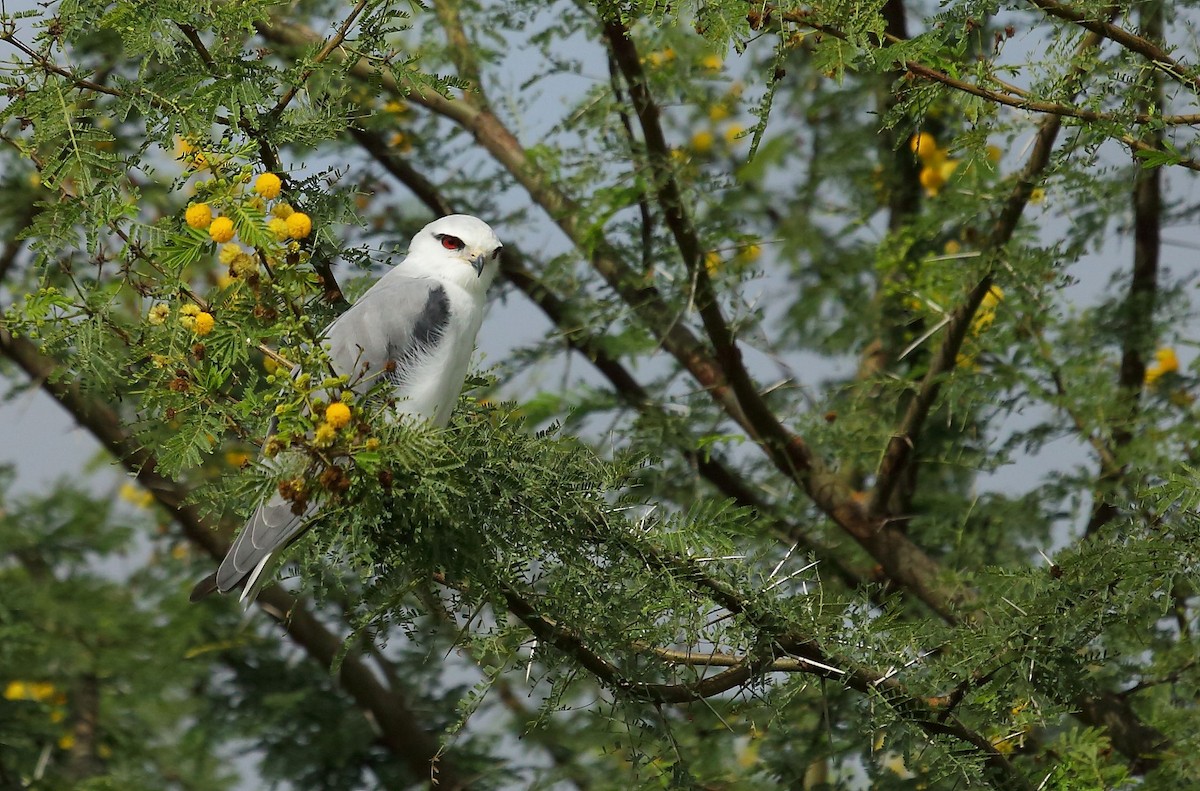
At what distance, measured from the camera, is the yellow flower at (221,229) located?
218cm

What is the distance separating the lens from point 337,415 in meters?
2.08

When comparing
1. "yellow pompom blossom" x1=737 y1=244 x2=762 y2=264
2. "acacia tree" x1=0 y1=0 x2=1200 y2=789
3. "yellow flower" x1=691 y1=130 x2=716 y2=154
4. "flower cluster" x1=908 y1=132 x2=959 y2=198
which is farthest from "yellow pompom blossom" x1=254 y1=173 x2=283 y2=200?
"yellow flower" x1=691 y1=130 x2=716 y2=154

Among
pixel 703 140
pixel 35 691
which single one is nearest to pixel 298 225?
pixel 703 140

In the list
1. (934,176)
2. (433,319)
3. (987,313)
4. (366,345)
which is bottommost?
(366,345)

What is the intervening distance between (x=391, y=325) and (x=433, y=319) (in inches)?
5.1

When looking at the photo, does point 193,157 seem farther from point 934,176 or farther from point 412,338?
point 934,176

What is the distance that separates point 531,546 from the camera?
2506 millimetres

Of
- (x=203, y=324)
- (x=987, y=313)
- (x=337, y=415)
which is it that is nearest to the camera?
(x=337, y=415)

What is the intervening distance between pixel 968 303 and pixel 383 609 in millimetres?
2418

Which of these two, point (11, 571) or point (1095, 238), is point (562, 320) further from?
point (11, 571)

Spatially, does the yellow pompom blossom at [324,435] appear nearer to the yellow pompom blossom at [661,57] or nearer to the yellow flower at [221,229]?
the yellow flower at [221,229]

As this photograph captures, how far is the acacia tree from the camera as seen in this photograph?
2.41 metres

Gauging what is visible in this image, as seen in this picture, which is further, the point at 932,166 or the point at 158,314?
the point at 932,166

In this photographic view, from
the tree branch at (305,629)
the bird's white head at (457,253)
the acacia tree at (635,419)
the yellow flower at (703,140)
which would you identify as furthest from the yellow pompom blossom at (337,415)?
the yellow flower at (703,140)
